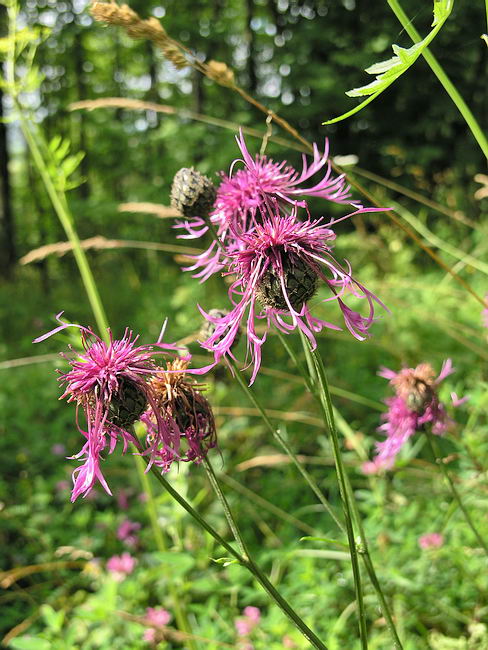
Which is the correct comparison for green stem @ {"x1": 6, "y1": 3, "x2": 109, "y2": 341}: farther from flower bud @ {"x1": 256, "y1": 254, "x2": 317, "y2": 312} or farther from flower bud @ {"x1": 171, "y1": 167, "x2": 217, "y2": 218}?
flower bud @ {"x1": 256, "y1": 254, "x2": 317, "y2": 312}

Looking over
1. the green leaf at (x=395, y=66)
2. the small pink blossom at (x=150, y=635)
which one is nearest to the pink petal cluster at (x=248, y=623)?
the small pink blossom at (x=150, y=635)

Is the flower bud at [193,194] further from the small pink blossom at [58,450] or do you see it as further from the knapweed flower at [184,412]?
the small pink blossom at [58,450]

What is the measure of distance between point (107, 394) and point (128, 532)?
1796 mm

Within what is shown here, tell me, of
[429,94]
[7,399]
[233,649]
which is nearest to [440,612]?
[233,649]

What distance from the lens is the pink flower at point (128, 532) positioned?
2156mm

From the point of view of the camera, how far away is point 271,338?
384 centimetres

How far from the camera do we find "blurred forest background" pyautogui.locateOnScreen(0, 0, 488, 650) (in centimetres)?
153

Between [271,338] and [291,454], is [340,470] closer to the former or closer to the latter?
[291,454]

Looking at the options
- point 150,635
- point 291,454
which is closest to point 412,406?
point 291,454

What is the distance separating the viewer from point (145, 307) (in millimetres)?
5027

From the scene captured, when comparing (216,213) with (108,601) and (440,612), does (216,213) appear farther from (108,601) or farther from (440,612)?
(440,612)

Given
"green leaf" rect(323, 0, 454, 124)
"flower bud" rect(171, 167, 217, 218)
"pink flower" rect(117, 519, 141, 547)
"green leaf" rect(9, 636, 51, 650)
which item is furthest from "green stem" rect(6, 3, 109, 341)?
"pink flower" rect(117, 519, 141, 547)

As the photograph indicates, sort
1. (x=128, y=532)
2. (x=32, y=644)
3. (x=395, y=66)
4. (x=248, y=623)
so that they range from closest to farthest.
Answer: (x=395, y=66) < (x=32, y=644) < (x=248, y=623) < (x=128, y=532)

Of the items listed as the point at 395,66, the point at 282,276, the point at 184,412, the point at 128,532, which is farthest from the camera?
the point at 128,532
